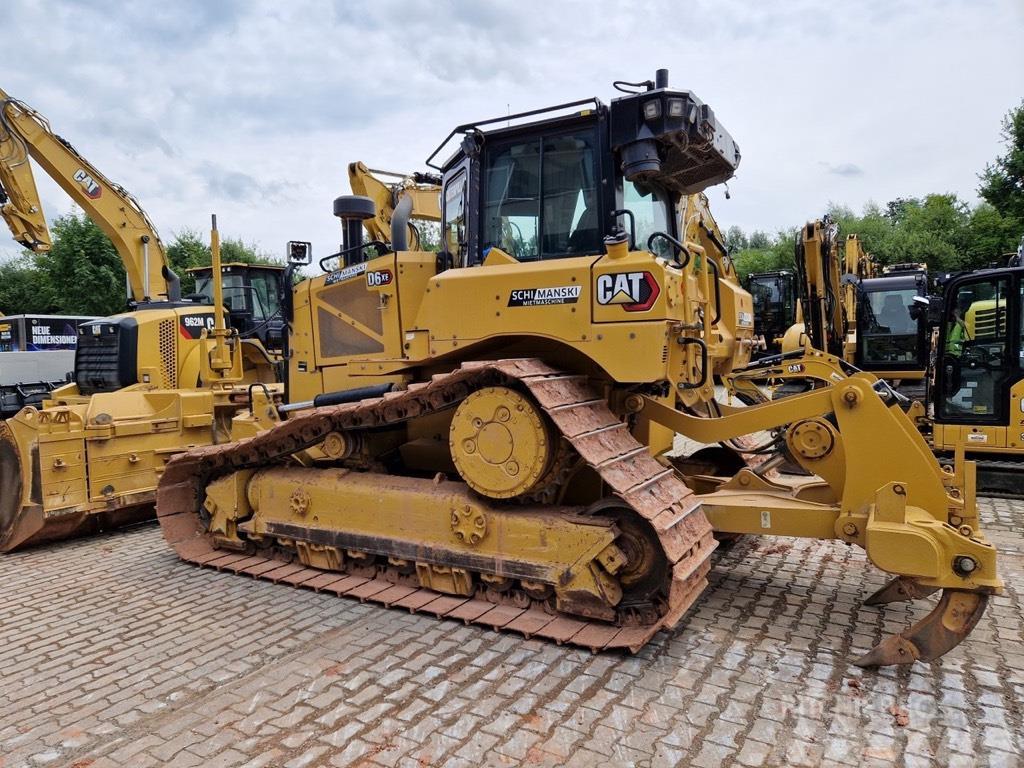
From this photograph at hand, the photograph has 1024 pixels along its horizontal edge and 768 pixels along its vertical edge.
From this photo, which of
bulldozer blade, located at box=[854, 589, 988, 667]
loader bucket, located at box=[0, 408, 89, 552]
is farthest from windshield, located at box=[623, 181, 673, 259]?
loader bucket, located at box=[0, 408, 89, 552]

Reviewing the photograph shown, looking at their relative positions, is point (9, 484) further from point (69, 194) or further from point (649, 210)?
point (649, 210)

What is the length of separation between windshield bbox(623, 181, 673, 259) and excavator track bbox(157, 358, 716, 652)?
119cm

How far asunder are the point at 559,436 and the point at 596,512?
0.50 m

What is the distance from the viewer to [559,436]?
4.14 metres

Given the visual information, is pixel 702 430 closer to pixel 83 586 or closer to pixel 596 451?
pixel 596 451

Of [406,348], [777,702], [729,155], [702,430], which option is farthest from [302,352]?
[777,702]

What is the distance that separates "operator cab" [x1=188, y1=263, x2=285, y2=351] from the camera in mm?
10383

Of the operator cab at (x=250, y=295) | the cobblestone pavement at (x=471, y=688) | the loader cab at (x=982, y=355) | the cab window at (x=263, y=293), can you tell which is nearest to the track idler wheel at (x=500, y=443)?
the cobblestone pavement at (x=471, y=688)

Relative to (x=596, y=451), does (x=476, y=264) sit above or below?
above

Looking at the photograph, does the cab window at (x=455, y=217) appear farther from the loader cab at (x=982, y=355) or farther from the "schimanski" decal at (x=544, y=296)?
the loader cab at (x=982, y=355)

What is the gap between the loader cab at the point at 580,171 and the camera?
424 centimetres

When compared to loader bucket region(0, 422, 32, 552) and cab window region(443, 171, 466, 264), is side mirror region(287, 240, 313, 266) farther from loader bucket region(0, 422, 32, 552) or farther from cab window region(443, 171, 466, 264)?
loader bucket region(0, 422, 32, 552)

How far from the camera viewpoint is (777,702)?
324 cm

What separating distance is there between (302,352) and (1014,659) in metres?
5.25
